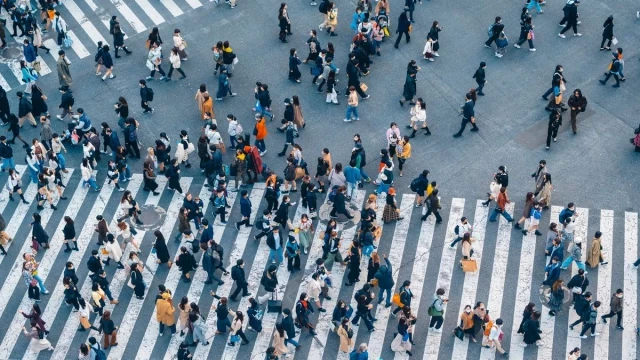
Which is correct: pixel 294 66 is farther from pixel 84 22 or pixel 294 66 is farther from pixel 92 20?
pixel 84 22

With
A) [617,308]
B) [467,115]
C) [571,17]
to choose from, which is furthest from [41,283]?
[571,17]

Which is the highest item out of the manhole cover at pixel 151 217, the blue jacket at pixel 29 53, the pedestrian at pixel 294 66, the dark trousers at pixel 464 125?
the pedestrian at pixel 294 66

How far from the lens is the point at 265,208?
108ft

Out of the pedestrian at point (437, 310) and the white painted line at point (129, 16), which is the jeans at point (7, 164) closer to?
the white painted line at point (129, 16)

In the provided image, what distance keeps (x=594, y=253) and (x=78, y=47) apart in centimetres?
2205

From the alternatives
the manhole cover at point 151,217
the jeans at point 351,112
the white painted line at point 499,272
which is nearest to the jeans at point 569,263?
the white painted line at point 499,272

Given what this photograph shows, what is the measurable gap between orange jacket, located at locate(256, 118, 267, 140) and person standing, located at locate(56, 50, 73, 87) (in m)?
8.47

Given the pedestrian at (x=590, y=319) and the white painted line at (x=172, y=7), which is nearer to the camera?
the pedestrian at (x=590, y=319)

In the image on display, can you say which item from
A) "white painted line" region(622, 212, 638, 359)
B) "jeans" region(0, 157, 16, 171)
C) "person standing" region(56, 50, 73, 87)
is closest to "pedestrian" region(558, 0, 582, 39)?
"white painted line" region(622, 212, 638, 359)

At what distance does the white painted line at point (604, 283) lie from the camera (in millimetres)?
28375

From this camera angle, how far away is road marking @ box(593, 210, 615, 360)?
1117 inches

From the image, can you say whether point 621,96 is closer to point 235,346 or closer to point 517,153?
point 517,153

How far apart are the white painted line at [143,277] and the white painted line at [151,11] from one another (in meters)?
9.73

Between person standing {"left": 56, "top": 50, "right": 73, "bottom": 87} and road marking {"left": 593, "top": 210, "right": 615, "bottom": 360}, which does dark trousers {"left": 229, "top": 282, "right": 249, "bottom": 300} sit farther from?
person standing {"left": 56, "top": 50, "right": 73, "bottom": 87}
